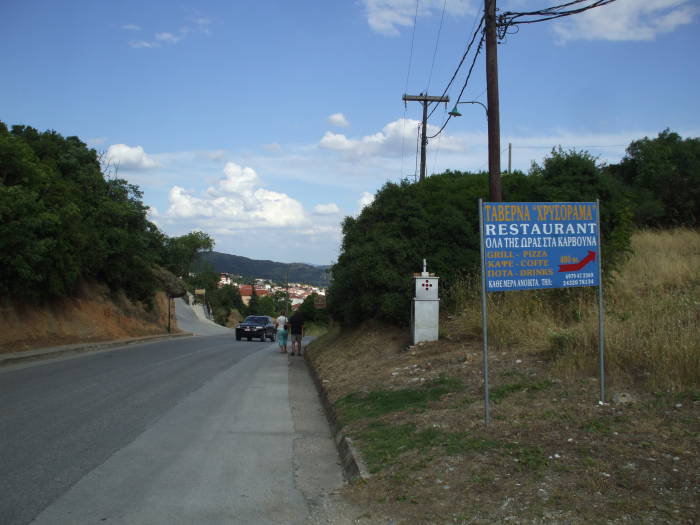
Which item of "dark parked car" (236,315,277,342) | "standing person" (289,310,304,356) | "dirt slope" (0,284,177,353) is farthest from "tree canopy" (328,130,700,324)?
"dark parked car" (236,315,277,342)

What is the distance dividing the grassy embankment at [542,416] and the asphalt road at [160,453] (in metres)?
0.69

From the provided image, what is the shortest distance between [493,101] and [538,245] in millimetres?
6774

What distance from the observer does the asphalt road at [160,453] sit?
5438mm

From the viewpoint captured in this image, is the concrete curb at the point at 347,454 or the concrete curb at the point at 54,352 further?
the concrete curb at the point at 54,352

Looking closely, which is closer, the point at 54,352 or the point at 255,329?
the point at 54,352

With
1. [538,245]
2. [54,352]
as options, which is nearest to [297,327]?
[54,352]

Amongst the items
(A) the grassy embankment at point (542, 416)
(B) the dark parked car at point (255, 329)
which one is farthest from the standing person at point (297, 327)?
(B) the dark parked car at point (255, 329)

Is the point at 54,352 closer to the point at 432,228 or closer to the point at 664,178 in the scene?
the point at 432,228

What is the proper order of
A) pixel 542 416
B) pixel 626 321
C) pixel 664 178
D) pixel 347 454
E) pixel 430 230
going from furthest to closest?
pixel 664 178
pixel 430 230
pixel 626 321
pixel 347 454
pixel 542 416

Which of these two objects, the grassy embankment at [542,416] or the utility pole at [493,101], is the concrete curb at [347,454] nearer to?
the grassy embankment at [542,416]

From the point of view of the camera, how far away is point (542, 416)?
7012 mm

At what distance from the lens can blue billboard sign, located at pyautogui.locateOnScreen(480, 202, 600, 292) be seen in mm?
7348

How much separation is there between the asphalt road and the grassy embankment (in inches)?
27.3

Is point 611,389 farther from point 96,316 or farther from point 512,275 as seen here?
point 96,316
